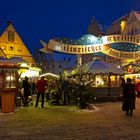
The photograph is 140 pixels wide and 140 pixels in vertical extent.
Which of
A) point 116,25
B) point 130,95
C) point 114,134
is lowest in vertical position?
point 114,134

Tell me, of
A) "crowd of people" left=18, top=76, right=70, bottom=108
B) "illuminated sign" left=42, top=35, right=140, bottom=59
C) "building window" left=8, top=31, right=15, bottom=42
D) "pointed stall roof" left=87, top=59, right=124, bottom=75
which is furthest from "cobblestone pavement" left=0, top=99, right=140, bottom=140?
"building window" left=8, top=31, right=15, bottom=42

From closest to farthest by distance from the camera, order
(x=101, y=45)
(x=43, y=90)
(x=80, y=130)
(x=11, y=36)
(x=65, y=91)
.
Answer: (x=80, y=130) → (x=43, y=90) → (x=65, y=91) → (x=101, y=45) → (x=11, y=36)

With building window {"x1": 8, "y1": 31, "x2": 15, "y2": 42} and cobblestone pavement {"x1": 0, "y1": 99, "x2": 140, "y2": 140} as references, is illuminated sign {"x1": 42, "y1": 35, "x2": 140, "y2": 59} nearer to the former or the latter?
cobblestone pavement {"x1": 0, "y1": 99, "x2": 140, "y2": 140}

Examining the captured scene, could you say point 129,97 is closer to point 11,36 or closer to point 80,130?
point 80,130

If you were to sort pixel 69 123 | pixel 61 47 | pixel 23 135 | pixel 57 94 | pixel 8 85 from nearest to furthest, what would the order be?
pixel 23 135, pixel 69 123, pixel 8 85, pixel 57 94, pixel 61 47

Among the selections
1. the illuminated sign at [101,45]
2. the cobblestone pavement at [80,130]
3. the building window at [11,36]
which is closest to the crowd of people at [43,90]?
the illuminated sign at [101,45]

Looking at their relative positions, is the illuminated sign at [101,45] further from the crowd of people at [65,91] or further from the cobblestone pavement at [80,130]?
the cobblestone pavement at [80,130]

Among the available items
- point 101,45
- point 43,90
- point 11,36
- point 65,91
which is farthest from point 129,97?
point 11,36

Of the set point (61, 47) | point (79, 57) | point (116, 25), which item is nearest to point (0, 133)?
point (61, 47)

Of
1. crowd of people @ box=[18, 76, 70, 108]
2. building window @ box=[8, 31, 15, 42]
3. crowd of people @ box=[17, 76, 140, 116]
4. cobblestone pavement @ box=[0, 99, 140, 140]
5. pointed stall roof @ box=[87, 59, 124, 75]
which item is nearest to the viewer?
cobblestone pavement @ box=[0, 99, 140, 140]

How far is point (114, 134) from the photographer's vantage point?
36.3 feet

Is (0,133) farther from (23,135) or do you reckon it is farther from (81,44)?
(81,44)

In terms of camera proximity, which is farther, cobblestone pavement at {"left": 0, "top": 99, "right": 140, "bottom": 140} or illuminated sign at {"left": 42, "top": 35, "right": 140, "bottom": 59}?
illuminated sign at {"left": 42, "top": 35, "right": 140, "bottom": 59}

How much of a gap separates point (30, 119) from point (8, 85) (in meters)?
4.83
